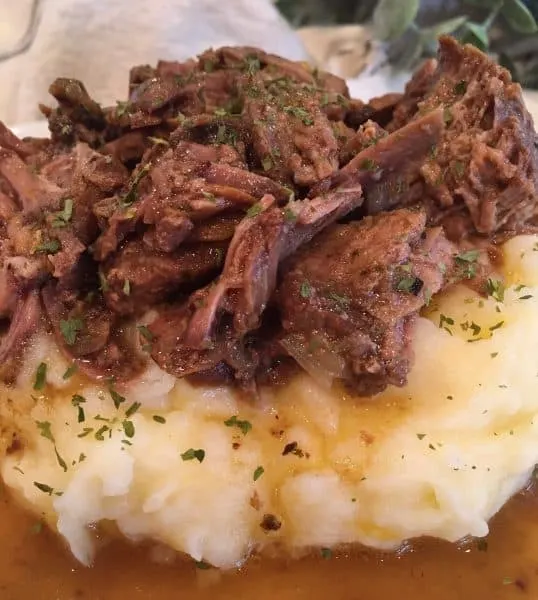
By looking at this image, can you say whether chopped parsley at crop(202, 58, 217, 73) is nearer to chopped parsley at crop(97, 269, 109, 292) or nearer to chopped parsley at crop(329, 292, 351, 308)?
chopped parsley at crop(97, 269, 109, 292)

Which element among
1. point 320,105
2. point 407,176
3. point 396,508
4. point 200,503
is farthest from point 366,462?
point 320,105

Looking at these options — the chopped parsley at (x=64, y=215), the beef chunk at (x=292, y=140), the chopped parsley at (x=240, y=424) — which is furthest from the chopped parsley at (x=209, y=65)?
the chopped parsley at (x=240, y=424)

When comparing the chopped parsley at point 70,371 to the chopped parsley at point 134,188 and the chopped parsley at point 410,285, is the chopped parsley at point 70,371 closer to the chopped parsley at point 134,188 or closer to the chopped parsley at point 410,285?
the chopped parsley at point 134,188

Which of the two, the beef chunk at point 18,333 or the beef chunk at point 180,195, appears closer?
the beef chunk at point 180,195

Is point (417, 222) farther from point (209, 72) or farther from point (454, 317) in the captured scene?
point (209, 72)

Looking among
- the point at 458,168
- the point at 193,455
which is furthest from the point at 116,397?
the point at 458,168

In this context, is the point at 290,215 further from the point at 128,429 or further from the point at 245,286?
the point at 128,429

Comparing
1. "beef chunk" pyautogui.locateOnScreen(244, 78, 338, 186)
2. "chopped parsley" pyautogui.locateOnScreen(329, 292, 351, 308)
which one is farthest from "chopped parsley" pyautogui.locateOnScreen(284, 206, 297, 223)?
"chopped parsley" pyautogui.locateOnScreen(329, 292, 351, 308)
